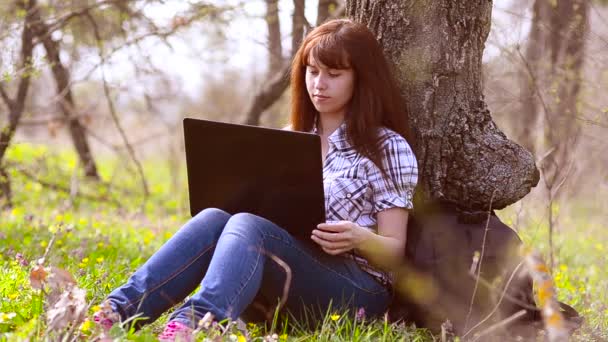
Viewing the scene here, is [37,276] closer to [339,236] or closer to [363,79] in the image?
[339,236]

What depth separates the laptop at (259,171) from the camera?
8.70 ft

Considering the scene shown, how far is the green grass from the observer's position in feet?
8.65

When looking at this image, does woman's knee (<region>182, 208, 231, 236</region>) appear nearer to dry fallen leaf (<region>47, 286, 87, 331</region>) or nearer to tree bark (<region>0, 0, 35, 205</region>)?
dry fallen leaf (<region>47, 286, 87, 331</region>)

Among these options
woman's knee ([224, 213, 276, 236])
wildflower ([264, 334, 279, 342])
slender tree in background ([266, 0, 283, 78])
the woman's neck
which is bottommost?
wildflower ([264, 334, 279, 342])

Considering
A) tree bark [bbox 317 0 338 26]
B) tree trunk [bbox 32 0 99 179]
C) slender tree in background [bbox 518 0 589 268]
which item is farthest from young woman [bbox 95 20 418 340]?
tree trunk [bbox 32 0 99 179]

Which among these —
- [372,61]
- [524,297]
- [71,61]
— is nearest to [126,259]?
[372,61]

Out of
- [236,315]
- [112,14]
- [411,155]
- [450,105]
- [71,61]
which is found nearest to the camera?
[236,315]

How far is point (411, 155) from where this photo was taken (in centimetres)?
288

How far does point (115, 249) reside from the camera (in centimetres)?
438

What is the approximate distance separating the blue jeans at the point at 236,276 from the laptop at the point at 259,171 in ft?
0.38

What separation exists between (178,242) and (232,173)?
1.08 ft

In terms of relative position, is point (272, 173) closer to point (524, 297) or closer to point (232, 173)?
point (232, 173)

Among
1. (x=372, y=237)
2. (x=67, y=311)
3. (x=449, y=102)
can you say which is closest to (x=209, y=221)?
(x=372, y=237)

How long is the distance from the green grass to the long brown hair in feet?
2.24
